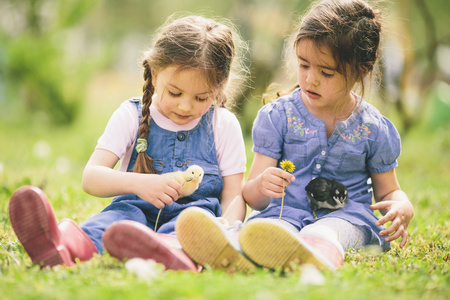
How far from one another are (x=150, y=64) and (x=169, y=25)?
0.77 ft

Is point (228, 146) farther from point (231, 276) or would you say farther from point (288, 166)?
point (231, 276)

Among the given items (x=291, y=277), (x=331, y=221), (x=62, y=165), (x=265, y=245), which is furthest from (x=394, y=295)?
(x=62, y=165)

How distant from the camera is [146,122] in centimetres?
279

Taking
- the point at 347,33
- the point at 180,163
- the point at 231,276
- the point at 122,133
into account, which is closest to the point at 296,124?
the point at 347,33

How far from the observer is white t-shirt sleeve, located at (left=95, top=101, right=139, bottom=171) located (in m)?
2.71

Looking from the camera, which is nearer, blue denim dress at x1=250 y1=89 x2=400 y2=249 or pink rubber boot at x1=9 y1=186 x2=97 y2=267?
pink rubber boot at x1=9 y1=186 x2=97 y2=267

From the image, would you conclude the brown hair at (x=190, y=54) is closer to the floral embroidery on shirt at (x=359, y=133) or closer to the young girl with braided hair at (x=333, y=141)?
the young girl with braided hair at (x=333, y=141)

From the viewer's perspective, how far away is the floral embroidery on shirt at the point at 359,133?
112 inches

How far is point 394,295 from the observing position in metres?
1.74

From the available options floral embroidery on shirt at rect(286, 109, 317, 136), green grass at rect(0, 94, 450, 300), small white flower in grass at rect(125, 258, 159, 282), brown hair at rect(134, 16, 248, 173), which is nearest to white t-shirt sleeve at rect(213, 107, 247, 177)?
brown hair at rect(134, 16, 248, 173)

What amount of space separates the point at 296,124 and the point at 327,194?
0.42m

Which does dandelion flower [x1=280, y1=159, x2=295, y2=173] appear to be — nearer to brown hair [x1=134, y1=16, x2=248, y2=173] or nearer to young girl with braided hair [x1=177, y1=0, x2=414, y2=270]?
young girl with braided hair [x1=177, y1=0, x2=414, y2=270]

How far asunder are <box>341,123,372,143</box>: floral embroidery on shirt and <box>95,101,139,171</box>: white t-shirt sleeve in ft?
3.60

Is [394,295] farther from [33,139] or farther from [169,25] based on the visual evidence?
[33,139]
